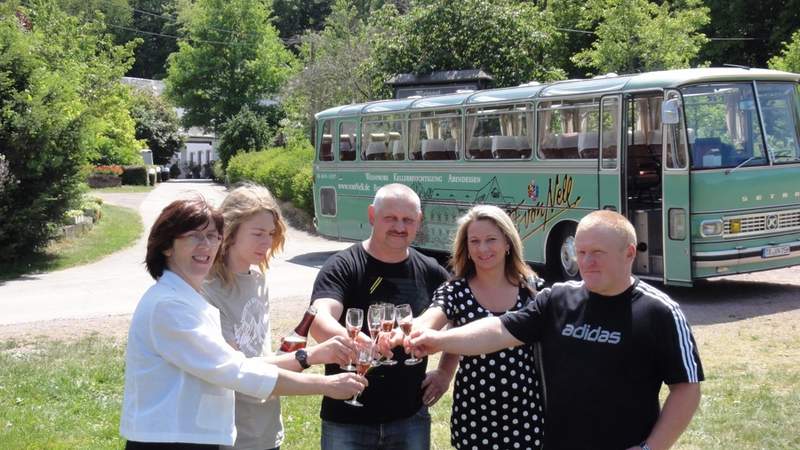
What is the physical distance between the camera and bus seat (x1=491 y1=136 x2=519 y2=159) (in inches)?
618

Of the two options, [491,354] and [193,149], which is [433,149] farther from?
[193,149]

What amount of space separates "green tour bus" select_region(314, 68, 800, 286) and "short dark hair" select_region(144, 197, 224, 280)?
1005 cm

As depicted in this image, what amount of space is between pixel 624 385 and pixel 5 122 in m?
17.0

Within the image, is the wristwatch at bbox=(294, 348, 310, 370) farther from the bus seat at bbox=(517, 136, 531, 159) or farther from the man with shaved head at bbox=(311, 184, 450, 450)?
the bus seat at bbox=(517, 136, 531, 159)

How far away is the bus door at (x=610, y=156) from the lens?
44.5ft

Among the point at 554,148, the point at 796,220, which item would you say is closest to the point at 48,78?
the point at 554,148

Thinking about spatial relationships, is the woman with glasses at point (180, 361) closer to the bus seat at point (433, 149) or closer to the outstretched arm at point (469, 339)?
the outstretched arm at point (469, 339)

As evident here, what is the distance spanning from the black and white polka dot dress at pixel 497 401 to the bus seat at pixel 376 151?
15153mm

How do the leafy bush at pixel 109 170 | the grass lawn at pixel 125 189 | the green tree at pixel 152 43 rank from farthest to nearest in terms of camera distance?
the green tree at pixel 152 43 → the leafy bush at pixel 109 170 → the grass lawn at pixel 125 189

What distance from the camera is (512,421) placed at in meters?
4.10

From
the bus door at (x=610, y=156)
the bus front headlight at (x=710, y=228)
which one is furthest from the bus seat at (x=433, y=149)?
the bus front headlight at (x=710, y=228)

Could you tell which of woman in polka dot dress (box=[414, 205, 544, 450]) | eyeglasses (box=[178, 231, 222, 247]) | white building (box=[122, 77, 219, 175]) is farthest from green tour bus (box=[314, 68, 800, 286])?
white building (box=[122, 77, 219, 175])

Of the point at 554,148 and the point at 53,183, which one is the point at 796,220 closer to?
the point at 554,148

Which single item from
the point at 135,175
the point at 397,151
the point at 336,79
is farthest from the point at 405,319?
the point at 135,175
